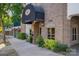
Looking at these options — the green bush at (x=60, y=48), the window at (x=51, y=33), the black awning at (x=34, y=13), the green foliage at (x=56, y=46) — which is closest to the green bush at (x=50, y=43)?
the green foliage at (x=56, y=46)

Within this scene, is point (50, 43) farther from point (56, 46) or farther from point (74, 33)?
point (74, 33)

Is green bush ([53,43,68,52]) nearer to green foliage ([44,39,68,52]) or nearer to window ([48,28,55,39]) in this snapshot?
green foliage ([44,39,68,52])

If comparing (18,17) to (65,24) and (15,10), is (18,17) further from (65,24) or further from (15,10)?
(65,24)

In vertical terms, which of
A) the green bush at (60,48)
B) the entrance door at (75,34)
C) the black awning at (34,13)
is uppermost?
the black awning at (34,13)

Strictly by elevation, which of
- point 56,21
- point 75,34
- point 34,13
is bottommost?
point 75,34

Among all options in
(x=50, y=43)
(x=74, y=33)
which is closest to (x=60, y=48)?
(x=50, y=43)

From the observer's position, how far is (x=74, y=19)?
721 inches

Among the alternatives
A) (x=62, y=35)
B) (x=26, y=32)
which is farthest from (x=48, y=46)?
(x=26, y=32)

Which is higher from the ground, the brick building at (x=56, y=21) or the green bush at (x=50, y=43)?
the brick building at (x=56, y=21)

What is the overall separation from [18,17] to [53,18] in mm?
8985

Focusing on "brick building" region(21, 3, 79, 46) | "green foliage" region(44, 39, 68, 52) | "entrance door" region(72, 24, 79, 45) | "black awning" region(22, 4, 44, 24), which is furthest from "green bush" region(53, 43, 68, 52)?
"black awning" region(22, 4, 44, 24)

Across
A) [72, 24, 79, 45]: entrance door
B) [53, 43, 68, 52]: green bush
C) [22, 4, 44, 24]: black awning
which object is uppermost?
[22, 4, 44, 24]: black awning

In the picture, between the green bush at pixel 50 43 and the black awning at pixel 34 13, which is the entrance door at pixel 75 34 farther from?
the black awning at pixel 34 13

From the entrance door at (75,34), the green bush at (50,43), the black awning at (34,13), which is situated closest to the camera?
the green bush at (50,43)
